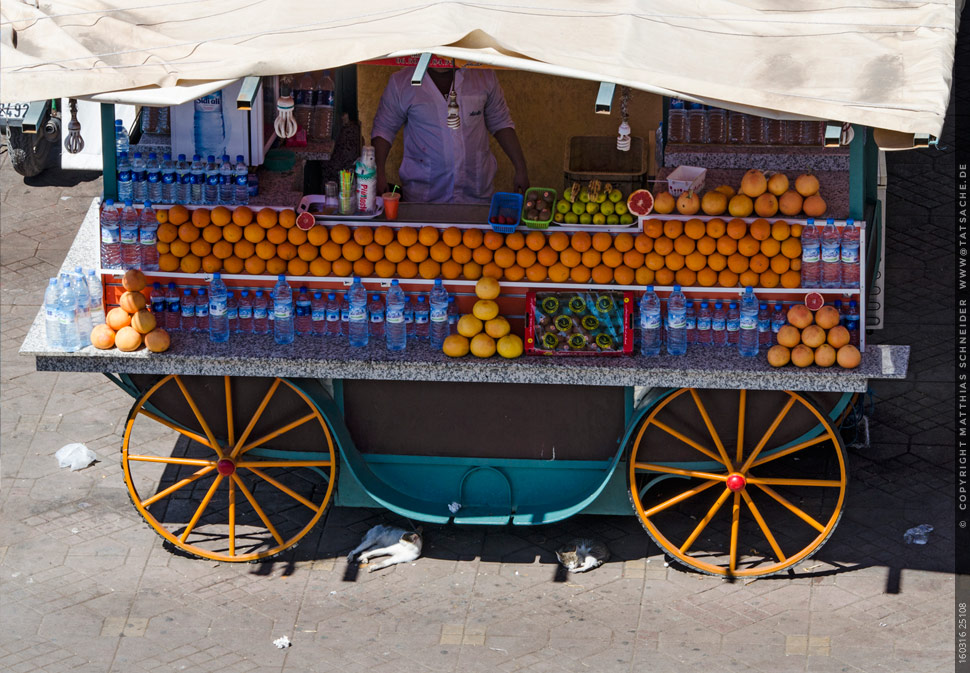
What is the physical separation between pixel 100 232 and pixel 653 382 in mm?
2871

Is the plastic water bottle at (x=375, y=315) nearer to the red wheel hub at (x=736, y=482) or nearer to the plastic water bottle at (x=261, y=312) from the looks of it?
the plastic water bottle at (x=261, y=312)

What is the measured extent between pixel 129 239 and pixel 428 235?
151 cm

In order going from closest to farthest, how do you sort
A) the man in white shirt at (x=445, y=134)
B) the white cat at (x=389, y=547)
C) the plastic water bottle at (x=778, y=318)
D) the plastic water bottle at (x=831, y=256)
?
1. the plastic water bottle at (x=831, y=256)
2. the plastic water bottle at (x=778, y=318)
3. the white cat at (x=389, y=547)
4. the man in white shirt at (x=445, y=134)

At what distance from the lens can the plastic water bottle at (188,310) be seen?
7238 mm

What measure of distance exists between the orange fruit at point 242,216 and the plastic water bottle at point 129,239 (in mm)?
500

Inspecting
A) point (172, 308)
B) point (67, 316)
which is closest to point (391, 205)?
point (172, 308)

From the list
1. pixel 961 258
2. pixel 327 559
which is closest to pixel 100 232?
pixel 327 559

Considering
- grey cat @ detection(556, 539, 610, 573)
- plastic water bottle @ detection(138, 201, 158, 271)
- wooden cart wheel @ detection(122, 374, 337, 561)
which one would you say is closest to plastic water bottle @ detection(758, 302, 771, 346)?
grey cat @ detection(556, 539, 610, 573)

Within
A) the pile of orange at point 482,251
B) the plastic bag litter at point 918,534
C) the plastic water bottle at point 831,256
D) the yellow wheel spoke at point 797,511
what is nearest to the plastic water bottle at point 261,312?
the pile of orange at point 482,251

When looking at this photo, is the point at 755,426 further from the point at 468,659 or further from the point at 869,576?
the point at 468,659

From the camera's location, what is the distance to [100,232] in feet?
23.7

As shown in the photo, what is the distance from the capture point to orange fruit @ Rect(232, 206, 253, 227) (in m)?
7.14

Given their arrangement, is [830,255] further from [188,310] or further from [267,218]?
[188,310]

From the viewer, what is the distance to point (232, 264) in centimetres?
721
